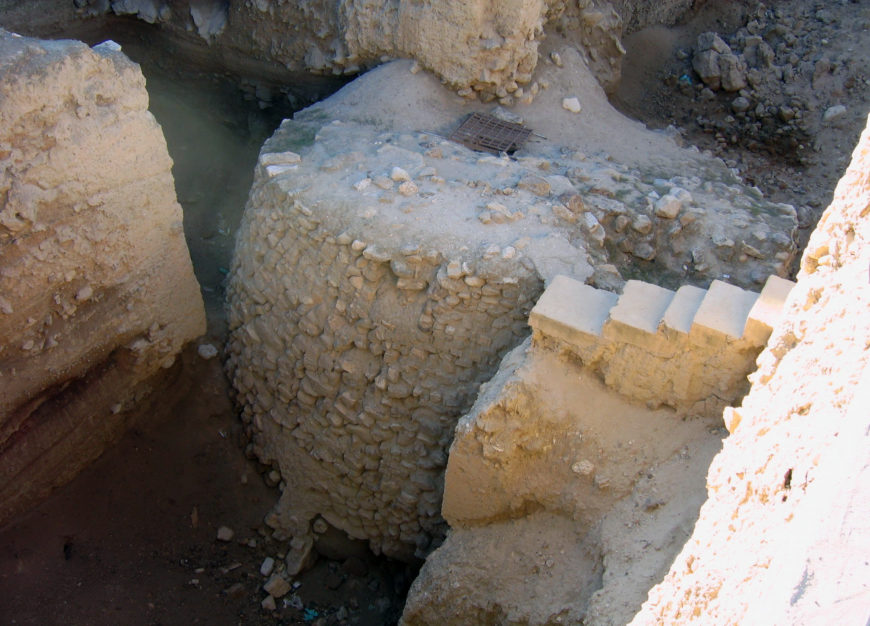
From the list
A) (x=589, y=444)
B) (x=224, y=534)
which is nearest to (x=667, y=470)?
(x=589, y=444)

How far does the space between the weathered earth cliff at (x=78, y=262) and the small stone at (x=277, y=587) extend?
1.32m

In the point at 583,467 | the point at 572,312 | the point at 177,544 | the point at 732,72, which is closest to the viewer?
the point at 583,467

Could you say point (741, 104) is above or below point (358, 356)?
above

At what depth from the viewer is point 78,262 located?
14.0ft

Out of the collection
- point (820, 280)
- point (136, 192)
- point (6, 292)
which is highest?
point (820, 280)

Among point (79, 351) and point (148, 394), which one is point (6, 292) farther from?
point (148, 394)

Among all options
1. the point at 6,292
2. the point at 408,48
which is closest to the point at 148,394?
the point at 6,292

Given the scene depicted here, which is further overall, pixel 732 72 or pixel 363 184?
pixel 732 72

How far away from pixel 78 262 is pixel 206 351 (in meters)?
1.29

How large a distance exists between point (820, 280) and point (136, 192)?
3.33 metres

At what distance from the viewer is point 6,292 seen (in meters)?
→ 4.00

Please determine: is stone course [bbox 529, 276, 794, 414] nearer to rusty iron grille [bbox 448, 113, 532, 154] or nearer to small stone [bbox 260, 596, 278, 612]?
rusty iron grille [bbox 448, 113, 532, 154]

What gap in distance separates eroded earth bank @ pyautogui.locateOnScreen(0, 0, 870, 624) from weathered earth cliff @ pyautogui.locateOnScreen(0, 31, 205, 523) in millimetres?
16

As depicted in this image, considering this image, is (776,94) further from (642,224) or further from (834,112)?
(642,224)
